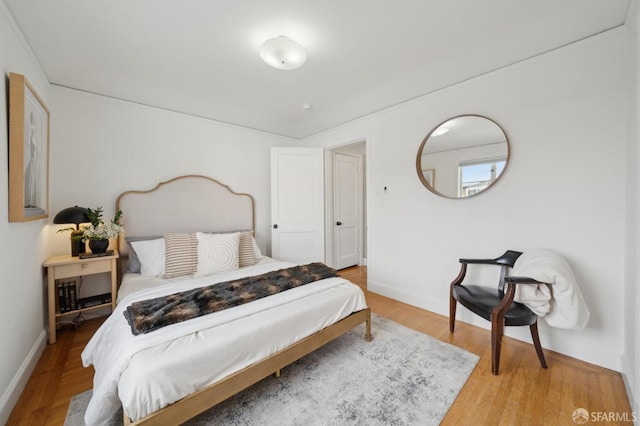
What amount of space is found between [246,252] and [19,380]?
1785 millimetres

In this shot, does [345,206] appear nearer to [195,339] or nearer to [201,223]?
[201,223]

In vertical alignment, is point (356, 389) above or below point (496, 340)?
below

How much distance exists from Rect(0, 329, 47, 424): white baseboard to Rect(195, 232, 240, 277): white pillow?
1.19 meters

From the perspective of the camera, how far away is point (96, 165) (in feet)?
8.80

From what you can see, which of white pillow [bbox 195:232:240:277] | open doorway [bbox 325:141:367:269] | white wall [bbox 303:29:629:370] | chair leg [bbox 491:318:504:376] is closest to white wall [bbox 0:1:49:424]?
white pillow [bbox 195:232:240:277]

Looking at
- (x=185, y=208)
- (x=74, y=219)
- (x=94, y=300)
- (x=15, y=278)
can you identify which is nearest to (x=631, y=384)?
(x=15, y=278)

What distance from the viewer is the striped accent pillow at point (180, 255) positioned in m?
2.43

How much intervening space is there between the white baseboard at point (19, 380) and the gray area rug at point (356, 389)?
0.28 metres

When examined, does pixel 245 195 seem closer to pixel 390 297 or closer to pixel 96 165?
pixel 96 165

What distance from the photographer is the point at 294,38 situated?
6.15 feet

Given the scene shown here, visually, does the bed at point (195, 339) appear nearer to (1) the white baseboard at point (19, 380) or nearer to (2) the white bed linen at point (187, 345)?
(2) the white bed linen at point (187, 345)

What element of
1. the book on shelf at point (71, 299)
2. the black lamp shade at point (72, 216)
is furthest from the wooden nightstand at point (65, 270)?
the black lamp shade at point (72, 216)

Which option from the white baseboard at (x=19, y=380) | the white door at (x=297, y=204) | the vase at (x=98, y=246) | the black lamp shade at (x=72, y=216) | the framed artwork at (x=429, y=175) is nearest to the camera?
the white baseboard at (x=19, y=380)

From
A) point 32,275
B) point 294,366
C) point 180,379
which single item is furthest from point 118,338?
point 32,275
